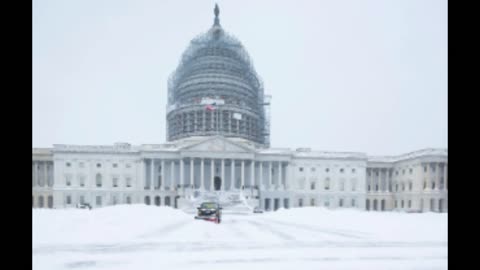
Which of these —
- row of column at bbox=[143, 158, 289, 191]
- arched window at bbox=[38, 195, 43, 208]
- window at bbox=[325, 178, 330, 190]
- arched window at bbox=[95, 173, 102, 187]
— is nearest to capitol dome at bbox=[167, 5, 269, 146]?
row of column at bbox=[143, 158, 289, 191]

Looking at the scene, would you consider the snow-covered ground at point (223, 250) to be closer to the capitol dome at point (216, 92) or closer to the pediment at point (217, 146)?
the pediment at point (217, 146)

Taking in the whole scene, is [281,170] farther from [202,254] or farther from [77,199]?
[202,254]

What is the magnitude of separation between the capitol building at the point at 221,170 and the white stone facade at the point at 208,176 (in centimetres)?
22

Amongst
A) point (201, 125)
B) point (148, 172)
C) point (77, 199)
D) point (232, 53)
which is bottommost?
point (77, 199)

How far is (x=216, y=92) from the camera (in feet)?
263

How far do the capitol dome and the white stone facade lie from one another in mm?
11107

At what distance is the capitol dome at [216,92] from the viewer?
7669 cm

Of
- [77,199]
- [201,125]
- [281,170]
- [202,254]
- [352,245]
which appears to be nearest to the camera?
[202,254]

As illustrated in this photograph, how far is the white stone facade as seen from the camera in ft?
210

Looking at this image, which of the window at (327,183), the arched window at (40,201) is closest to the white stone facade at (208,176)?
the window at (327,183)
